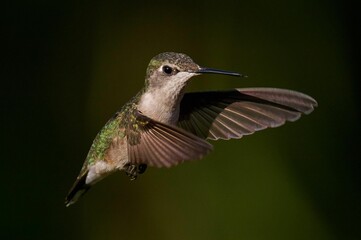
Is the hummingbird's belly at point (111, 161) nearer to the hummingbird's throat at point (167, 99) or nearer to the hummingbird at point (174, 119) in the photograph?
the hummingbird at point (174, 119)

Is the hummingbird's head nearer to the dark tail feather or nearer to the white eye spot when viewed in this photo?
the white eye spot

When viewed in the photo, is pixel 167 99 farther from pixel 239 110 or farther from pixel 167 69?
pixel 239 110

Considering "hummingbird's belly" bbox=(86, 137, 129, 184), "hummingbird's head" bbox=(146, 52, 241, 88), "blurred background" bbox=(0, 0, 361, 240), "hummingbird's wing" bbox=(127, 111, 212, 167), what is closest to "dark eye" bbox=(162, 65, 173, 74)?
"hummingbird's head" bbox=(146, 52, 241, 88)

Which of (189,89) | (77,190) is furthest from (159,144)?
(189,89)

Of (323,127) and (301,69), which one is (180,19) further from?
(323,127)

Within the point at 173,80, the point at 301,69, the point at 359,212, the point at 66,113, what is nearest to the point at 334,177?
the point at 359,212

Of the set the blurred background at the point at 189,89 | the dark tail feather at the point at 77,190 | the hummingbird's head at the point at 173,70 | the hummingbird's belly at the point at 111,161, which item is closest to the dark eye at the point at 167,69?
the hummingbird's head at the point at 173,70
